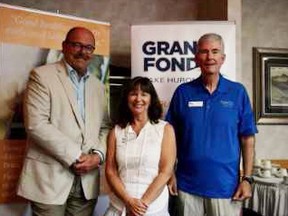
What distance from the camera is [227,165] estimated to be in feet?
7.11

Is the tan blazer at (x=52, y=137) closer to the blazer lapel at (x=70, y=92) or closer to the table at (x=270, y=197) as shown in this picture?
the blazer lapel at (x=70, y=92)

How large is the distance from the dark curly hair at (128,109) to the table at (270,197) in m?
1.54

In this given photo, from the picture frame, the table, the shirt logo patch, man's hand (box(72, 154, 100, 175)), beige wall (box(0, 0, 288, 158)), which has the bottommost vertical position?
the table

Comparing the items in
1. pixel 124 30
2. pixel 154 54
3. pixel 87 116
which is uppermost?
pixel 124 30

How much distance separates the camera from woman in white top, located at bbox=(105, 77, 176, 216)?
6.59 ft

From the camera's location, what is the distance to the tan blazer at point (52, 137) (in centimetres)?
206

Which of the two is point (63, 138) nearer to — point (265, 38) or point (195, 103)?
point (195, 103)

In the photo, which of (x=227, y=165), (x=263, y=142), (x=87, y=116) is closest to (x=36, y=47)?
(x=87, y=116)

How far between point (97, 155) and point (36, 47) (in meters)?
1.09

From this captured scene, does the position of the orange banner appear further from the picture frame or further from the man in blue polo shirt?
the picture frame

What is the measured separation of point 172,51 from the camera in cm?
303

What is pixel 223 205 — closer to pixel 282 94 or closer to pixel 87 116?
pixel 87 116

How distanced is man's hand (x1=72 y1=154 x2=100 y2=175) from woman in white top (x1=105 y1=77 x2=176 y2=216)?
0.09 metres

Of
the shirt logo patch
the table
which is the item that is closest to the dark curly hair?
the shirt logo patch
